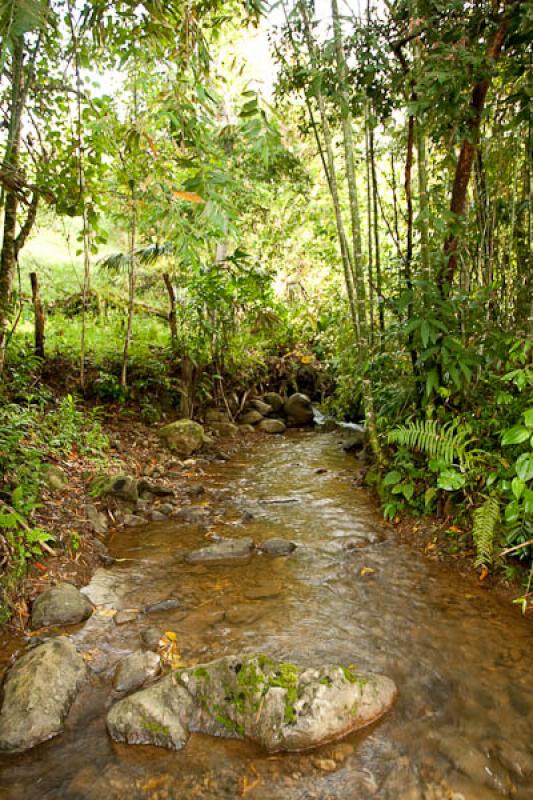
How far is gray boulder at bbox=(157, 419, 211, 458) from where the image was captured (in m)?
7.12

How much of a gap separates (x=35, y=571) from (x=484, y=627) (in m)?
2.92

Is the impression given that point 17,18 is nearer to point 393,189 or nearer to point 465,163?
point 465,163

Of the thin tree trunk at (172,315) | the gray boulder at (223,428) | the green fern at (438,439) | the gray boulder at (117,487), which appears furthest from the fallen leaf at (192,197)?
the gray boulder at (223,428)

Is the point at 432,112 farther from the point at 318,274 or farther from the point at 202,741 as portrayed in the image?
the point at 318,274

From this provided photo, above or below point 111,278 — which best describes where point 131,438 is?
below

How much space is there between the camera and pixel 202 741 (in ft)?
7.61

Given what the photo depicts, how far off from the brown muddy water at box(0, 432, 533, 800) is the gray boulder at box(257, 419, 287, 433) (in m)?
3.76

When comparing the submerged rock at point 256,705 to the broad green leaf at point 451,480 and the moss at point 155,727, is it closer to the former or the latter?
the moss at point 155,727

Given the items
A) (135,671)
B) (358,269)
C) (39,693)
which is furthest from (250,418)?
(39,693)

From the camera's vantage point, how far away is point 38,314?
6.67m

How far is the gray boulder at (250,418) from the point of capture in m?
9.22

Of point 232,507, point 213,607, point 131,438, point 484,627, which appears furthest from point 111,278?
point 484,627

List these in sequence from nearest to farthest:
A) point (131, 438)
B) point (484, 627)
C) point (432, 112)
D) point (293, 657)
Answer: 1. point (293, 657)
2. point (484, 627)
3. point (432, 112)
4. point (131, 438)

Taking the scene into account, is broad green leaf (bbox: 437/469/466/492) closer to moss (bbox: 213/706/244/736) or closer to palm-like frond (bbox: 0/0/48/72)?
moss (bbox: 213/706/244/736)
